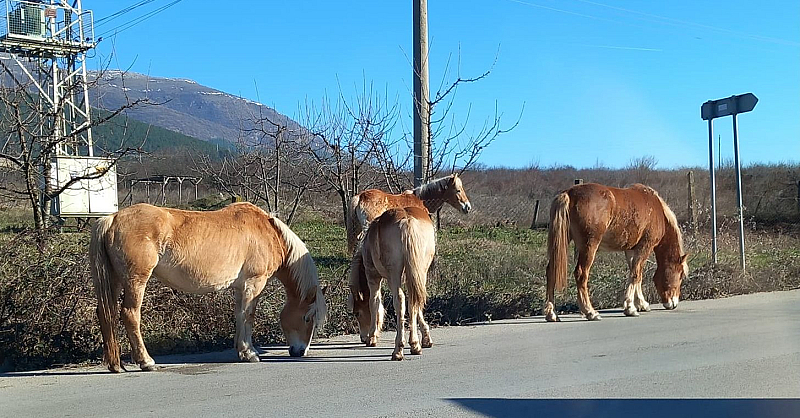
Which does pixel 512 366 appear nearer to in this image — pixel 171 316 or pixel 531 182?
pixel 171 316

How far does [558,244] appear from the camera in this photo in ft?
33.4

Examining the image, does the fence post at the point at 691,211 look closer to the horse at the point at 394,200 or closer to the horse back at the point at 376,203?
the horse at the point at 394,200

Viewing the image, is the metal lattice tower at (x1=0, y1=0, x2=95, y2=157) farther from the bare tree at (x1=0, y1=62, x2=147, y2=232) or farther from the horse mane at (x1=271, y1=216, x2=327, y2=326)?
the horse mane at (x1=271, y1=216, x2=327, y2=326)

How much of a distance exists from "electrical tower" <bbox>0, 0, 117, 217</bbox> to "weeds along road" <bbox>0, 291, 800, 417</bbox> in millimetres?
3958

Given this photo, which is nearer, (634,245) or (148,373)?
A: (148,373)

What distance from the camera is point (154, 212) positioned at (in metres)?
7.44

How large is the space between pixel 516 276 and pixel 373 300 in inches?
207

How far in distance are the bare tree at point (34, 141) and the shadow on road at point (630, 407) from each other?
21.7 feet

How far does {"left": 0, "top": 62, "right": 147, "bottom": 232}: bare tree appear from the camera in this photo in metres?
9.88

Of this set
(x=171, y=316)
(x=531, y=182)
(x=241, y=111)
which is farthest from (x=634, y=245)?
(x=531, y=182)

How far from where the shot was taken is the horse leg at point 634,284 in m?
10.7

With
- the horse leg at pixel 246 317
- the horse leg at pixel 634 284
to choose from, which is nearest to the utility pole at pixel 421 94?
the horse leg at pixel 634 284

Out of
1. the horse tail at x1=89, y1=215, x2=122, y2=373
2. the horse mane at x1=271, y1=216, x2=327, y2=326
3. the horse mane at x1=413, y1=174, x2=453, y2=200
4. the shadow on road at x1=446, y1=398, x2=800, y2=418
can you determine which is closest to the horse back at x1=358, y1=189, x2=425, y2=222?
the horse mane at x1=413, y1=174, x2=453, y2=200

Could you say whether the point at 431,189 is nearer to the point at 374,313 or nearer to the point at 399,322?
the point at 374,313
